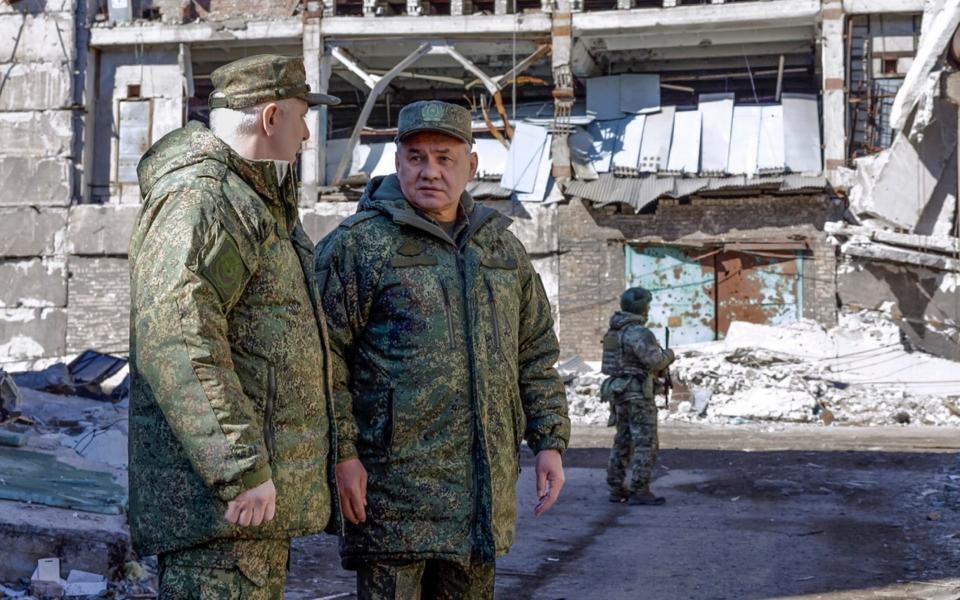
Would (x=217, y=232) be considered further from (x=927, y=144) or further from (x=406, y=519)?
(x=927, y=144)

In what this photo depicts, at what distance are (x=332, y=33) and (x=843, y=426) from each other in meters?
13.5

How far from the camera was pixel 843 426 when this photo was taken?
18312mm

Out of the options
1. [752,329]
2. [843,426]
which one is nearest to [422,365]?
[843,426]

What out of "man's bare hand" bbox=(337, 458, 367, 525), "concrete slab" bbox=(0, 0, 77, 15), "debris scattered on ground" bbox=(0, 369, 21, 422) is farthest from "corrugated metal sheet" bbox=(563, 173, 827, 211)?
"man's bare hand" bbox=(337, 458, 367, 525)

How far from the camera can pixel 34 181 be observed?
25750 mm

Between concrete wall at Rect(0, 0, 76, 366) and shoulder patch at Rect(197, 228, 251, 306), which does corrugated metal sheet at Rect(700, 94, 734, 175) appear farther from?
shoulder patch at Rect(197, 228, 251, 306)

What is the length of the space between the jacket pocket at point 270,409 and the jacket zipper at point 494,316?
92cm

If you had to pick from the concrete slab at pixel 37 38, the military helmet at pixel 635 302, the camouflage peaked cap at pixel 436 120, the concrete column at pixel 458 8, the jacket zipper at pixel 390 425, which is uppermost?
the concrete column at pixel 458 8

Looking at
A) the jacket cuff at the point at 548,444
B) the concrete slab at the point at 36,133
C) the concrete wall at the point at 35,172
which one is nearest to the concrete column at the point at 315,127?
the concrete wall at the point at 35,172

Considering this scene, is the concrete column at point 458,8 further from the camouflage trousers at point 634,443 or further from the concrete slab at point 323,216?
the camouflage trousers at point 634,443

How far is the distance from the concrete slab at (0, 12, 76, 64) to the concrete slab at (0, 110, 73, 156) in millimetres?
1244

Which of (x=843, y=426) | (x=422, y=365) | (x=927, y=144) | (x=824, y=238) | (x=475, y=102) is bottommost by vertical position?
(x=843, y=426)

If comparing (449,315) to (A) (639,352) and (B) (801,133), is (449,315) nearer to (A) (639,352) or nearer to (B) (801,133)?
(A) (639,352)

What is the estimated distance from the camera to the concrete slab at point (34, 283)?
83.7ft
